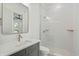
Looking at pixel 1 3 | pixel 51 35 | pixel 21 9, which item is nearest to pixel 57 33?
pixel 51 35

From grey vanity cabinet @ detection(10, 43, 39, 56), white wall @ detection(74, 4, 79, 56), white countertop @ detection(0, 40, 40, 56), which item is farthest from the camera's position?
white wall @ detection(74, 4, 79, 56)

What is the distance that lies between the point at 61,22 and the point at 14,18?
77 centimetres

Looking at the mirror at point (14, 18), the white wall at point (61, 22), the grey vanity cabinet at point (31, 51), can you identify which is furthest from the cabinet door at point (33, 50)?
the mirror at point (14, 18)

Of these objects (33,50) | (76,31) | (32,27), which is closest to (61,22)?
(76,31)

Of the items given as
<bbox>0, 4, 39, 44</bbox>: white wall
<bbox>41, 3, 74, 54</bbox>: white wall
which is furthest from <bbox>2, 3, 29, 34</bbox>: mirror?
<bbox>41, 3, 74, 54</bbox>: white wall

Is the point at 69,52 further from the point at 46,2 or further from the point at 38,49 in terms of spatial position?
the point at 46,2

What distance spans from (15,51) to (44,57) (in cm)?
52

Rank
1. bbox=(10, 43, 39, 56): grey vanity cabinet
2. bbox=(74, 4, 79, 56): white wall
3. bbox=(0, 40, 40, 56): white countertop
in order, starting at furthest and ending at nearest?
bbox=(74, 4, 79, 56): white wall → bbox=(10, 43, 39, 56): grey vanity cabinet → bbox=(0, 40, 40, 56): white countertop

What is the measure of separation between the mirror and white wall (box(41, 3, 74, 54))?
32cm

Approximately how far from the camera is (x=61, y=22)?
1.71m

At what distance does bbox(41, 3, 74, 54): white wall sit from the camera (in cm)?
170

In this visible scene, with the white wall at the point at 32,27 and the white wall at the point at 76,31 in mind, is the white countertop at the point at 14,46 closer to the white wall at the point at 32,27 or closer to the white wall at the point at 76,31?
the white wall at the point at 32,27

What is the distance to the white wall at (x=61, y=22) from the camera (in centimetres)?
170

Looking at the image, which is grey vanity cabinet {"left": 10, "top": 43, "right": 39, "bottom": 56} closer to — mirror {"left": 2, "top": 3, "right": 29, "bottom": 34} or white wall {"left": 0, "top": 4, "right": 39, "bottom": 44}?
white wall {"left": 0, "top": 4, "right": 39, "bottom": 44}
